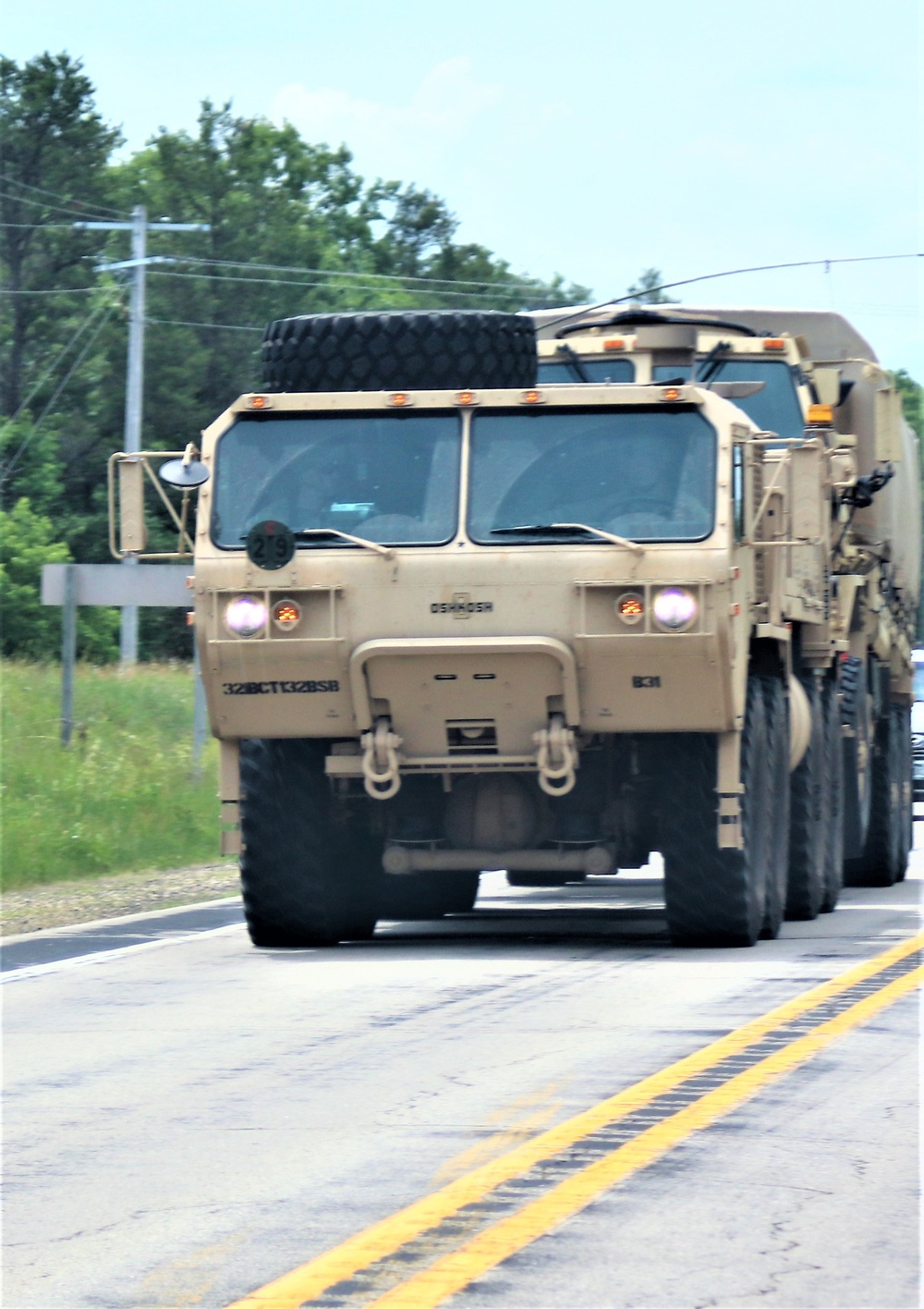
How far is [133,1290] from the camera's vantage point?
5730mm

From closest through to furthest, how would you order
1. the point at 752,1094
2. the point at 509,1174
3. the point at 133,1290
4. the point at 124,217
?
the point at 133,1290, the point at 509,1174, the point at 752,1094, the point at 124,217

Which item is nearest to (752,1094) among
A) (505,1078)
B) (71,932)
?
(505,1078)

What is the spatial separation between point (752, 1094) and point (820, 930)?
6.69m

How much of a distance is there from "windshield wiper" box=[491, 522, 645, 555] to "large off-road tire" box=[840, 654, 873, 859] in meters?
5.25

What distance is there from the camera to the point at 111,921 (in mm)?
15867

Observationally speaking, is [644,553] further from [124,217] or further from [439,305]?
[439,305]

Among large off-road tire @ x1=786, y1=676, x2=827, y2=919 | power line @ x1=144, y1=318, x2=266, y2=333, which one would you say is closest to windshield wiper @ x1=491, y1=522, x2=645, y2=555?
large off-road tire @ x1=786, y1=676, x2=827, y2=919

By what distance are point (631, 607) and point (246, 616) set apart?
198 centimetres

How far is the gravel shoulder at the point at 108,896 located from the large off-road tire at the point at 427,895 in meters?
2.17

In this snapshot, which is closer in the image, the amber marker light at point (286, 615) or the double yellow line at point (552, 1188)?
the double yellow line at point (552, 1188)

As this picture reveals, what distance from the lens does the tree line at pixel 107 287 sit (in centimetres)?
6394

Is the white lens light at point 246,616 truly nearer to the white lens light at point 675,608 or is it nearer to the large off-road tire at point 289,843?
the large off-road tire at point 289,843

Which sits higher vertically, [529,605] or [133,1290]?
[529,605]

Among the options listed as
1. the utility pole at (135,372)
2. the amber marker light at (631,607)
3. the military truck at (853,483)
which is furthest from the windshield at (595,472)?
the utility pole at (135,372)
